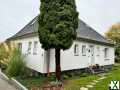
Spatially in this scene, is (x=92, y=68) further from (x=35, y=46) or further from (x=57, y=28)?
(x=57, y=28)

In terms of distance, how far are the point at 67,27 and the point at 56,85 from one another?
14.0 feet

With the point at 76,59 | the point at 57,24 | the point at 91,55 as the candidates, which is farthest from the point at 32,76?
the point at 91,55

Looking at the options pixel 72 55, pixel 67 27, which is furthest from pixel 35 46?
pixel 67 27

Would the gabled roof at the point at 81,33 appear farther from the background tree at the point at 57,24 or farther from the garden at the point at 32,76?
the background tree at the point at 57,24

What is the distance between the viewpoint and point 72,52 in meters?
27.3

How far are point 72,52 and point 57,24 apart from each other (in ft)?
24.1

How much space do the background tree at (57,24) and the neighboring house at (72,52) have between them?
12.3ft

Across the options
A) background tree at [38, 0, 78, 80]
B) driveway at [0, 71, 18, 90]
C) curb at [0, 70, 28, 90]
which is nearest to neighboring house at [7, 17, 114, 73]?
curb at [0, 70, 28, 90]

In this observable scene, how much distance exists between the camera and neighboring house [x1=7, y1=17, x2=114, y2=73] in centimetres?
2492

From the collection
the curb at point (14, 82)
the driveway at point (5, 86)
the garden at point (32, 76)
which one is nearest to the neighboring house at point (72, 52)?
the garden at point (32, 76)

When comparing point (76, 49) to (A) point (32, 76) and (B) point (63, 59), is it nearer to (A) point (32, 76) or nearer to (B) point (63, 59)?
(B) point (63, 59)

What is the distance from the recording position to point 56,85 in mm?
19109

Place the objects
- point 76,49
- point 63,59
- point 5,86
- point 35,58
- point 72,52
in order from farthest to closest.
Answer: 1. point 76,49
2. point 72,52
3. point 63,59
4. point 35,58
5. point 5,86

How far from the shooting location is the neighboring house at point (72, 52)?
2492 centimetres
